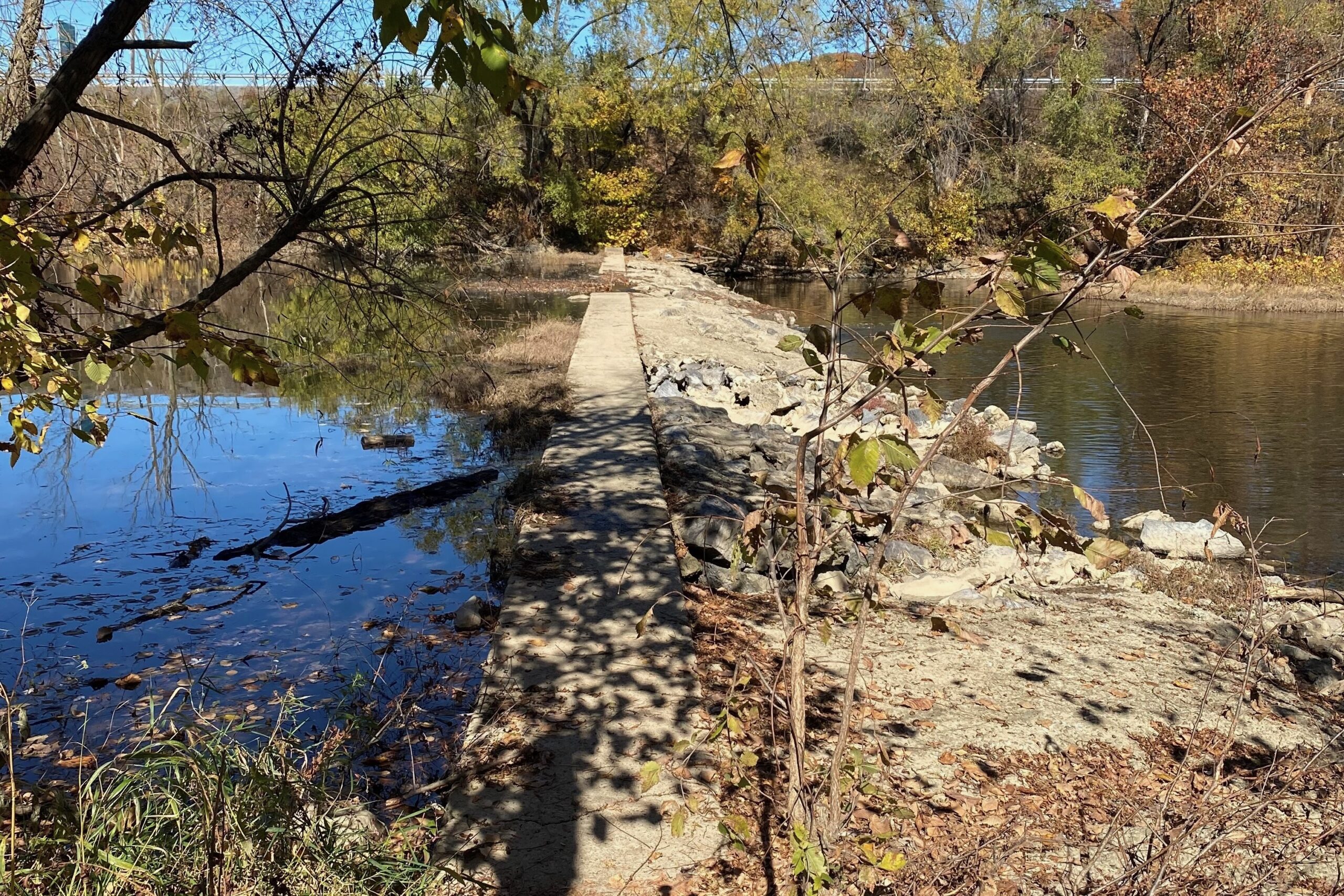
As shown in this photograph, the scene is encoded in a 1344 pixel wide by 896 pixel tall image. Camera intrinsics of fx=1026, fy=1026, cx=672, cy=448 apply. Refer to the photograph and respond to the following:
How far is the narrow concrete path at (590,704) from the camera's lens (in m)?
3.24

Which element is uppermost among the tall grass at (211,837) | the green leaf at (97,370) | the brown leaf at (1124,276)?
the brown leaf at (1124,276)

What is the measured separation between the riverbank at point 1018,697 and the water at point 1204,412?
31.4 inches

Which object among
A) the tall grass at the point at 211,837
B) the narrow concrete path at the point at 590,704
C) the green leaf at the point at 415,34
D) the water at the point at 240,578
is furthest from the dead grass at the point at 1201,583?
the green leaf at the point at 415,34

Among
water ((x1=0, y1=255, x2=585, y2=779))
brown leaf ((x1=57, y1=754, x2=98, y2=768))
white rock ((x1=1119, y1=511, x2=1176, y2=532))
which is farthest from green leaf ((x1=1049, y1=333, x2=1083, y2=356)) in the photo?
white rock ((x1=1119, y1=511, x2=1176, y2=532))

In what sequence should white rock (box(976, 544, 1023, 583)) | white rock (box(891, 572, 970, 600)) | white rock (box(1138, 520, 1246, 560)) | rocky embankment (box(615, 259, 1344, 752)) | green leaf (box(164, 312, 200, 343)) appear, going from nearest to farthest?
green leaf (box(164, 312, 200, 343))
rocky embankment (box(615, 259, 1344, 752))
white rock (box(891, 572, 970, 600))
white rock (box(976, 544, 1023, 583))
white rock (box(1138, 520, 1246, 560))

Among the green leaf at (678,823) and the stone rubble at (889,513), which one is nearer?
the green leaf at (678,823)

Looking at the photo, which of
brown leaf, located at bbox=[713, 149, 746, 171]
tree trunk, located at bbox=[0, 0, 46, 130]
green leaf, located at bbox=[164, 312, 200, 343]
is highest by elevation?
tree trunk, located at bbox=[0, 0, 46, 130]

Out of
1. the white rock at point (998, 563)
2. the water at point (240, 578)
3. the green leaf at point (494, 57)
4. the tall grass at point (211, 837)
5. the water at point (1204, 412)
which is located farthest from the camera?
the water at point (1204, 412)

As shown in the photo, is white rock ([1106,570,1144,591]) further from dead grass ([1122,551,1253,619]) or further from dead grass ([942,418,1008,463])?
dead grass ([942,418,1008,463])

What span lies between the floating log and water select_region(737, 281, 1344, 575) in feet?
17.4

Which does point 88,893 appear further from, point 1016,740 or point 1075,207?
point 1016,740

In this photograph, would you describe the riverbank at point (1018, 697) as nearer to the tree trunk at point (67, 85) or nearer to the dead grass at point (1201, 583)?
the dead grass at point (1201, 583)

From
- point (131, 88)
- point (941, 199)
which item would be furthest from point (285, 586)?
point (941, 199)

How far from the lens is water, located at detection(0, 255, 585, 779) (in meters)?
4.93
